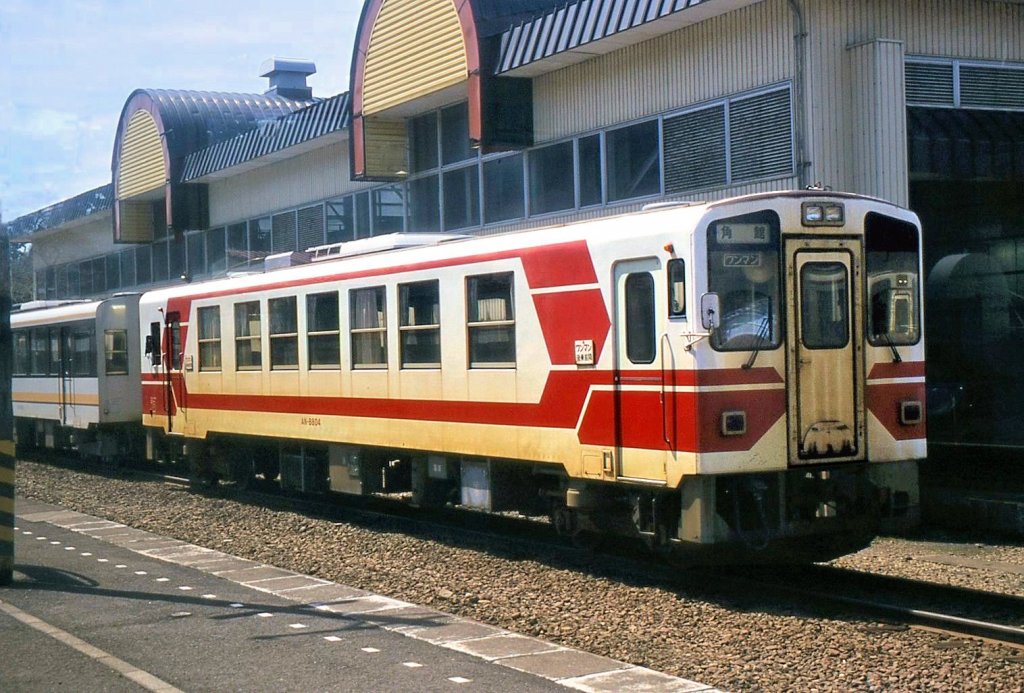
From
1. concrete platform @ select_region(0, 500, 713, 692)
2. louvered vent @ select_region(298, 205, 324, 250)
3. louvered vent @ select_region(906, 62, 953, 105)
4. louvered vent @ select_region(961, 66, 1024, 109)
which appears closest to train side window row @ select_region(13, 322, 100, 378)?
louvered vent @ select_region(298, 205, 324, 250)

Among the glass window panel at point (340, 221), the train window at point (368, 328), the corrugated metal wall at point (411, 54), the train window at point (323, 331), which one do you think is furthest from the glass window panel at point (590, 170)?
the glass window panel at point (340, 221)

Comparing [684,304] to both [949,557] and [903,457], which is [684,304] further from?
[949,557]

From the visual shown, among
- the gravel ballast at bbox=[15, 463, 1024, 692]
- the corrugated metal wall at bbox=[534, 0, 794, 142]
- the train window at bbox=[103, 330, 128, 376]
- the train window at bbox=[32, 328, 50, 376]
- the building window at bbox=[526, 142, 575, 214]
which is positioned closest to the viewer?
the gravel ballast at bbox=[15, 463, 1024, 692]

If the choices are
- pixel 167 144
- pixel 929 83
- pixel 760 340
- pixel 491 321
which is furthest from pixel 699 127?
pixel 167 144

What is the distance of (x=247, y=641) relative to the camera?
324 inches

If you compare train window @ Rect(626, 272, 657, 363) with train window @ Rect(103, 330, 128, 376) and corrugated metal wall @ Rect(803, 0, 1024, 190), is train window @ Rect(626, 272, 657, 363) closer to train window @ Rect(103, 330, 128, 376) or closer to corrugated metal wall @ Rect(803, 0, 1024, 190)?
corrugated metal wall @ Rect(803, 0, 1024, 190)

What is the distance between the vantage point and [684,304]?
9.59 metres

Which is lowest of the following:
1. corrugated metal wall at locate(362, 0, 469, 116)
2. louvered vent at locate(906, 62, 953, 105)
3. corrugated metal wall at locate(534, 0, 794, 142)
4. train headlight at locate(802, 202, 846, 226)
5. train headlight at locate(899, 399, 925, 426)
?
train headlight at locate(899, 399, 925, 426)

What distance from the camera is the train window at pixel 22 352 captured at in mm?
25922

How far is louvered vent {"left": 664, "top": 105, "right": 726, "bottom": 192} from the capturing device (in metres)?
16.4

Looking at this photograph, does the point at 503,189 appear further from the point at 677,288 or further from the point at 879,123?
the point at 677,288

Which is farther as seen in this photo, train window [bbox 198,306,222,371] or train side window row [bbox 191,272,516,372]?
train window [bbox 198,306,222,371]

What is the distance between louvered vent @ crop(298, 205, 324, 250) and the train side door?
1749 centimetres

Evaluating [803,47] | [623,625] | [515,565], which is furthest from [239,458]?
[623,625]
